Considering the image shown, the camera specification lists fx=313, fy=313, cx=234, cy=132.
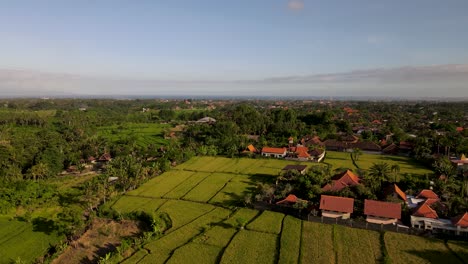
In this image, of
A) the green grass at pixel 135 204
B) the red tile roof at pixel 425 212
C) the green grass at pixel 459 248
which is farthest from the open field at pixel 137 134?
the green grass at pixel 459 248

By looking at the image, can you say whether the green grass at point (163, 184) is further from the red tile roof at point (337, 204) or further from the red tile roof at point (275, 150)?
the red tile roof at point (337, 204)

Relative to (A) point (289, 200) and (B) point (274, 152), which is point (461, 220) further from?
(B) point (274, 152)

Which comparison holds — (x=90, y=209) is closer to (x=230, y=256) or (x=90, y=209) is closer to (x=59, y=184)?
(x=59, y=184)

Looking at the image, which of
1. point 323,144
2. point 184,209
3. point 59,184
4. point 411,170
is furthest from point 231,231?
point 323,144

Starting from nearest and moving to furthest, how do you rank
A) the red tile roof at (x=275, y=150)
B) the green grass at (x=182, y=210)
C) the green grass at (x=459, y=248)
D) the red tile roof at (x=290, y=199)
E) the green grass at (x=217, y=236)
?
the green grass at (x=459, y=248) → the green grass at (x=217, y=236) → the green grass at (x=182, y=210) → the red tile roof at (x=290, y=199) → the red tile roof at (x=275, y=150)

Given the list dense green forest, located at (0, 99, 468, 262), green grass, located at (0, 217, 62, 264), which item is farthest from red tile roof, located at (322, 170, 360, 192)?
green grass, located at (0, 217, 62, 264)
